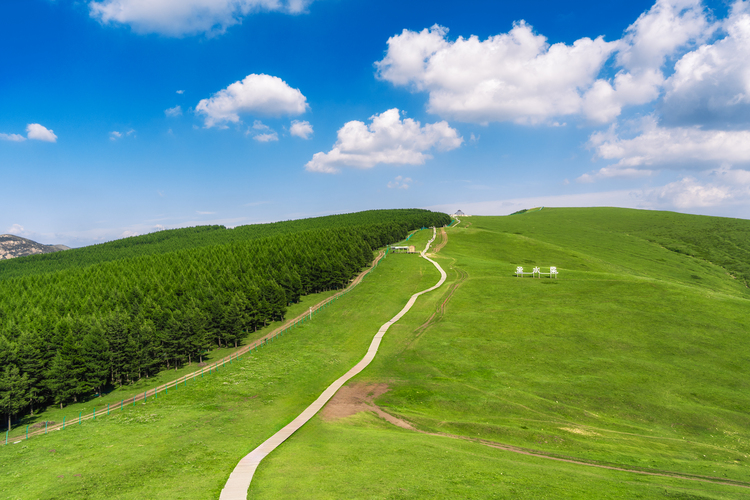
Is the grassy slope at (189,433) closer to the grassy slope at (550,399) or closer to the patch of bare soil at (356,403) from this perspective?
the patch of bare soil at (356,403)

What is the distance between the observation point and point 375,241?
453 feet

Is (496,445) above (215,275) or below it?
below

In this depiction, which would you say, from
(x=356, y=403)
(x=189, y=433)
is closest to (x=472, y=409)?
(x=356, y=403)

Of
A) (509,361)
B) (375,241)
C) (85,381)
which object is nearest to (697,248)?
(375,241)

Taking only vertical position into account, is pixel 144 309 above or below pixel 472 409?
above

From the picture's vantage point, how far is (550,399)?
44281 millimetres

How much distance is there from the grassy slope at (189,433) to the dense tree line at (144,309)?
14.1 meters

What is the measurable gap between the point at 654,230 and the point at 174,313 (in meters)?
228

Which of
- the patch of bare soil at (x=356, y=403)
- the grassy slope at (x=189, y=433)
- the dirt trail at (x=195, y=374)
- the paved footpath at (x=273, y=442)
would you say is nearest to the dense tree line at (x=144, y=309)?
the dirt trail at (x=195, y=374)

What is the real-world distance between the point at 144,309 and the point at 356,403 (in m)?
52.5

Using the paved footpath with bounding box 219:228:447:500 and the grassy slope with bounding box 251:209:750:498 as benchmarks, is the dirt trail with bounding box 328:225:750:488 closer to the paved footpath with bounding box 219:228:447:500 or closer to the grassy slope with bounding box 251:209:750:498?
the grassy slope with bounding box 251:209:750:498

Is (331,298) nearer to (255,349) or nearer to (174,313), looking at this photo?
(255,349)

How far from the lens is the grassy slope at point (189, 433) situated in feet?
82.6

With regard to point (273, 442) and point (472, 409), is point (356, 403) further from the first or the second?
point (472, 409)
